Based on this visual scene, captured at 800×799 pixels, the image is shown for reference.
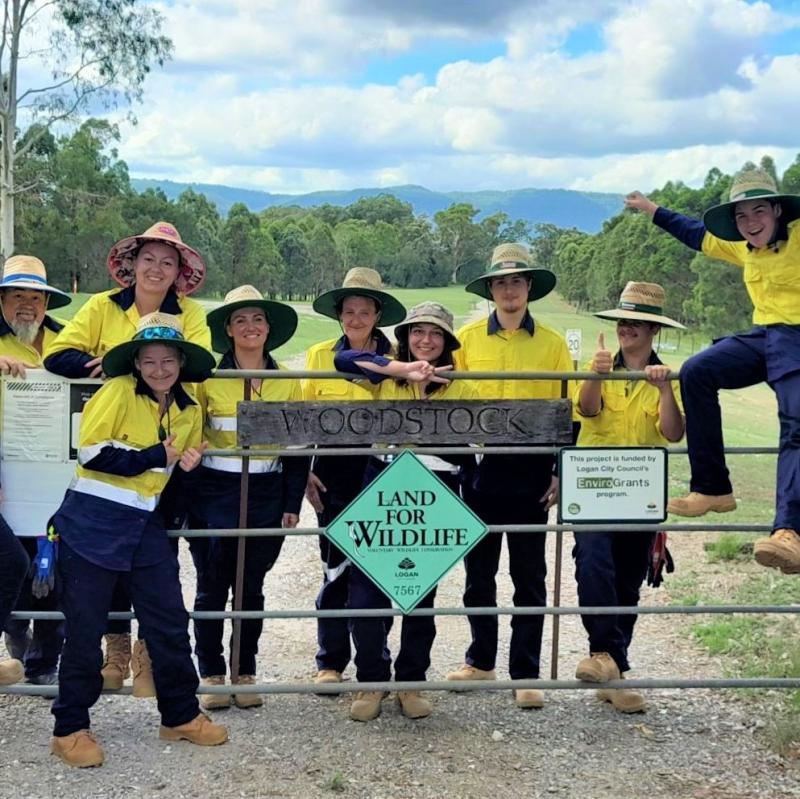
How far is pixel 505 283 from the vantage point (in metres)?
4.80

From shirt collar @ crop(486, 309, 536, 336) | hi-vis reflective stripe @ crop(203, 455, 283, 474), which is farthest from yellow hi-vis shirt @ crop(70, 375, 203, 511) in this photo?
shirt collar @ crop(486, 309, 536, 336)

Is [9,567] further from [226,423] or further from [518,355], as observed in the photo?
[518,355]

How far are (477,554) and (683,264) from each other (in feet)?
66.7

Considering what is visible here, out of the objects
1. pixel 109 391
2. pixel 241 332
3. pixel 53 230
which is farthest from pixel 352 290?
pixel 53 230

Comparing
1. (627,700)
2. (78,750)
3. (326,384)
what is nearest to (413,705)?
(627,700)

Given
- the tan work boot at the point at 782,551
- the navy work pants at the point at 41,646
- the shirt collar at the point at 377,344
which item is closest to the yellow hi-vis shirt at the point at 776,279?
the tan work boot at the point at 782,551

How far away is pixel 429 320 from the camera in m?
4.46

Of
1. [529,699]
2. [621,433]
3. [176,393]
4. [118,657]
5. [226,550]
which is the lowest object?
[529,699]

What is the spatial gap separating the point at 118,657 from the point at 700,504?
9.52 ft

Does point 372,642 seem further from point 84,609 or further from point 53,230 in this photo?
point 53,230

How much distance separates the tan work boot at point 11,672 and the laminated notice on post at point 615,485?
9.32 ft

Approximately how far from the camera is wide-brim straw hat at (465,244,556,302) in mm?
4754

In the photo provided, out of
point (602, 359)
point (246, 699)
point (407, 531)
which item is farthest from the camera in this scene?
point (246, 699)

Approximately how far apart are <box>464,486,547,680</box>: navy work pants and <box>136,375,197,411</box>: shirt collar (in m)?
1.43
